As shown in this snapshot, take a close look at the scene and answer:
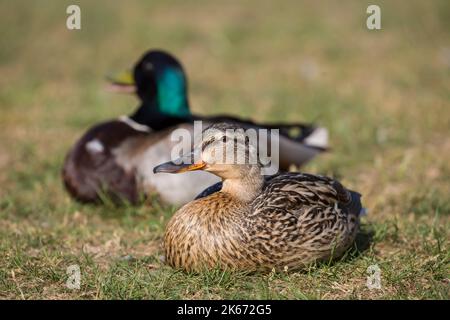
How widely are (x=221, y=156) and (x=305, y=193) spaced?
1.58 ft

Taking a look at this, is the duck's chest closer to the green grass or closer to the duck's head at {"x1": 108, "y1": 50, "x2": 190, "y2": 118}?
the green grass

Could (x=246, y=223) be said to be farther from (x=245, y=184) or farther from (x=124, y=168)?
(x=124, y=168)

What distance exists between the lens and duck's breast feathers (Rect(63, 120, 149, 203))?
17.1ft

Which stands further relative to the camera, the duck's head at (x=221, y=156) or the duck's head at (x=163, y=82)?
the duck's head at (x=163, y=82)

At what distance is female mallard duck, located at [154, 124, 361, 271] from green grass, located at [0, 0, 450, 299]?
0.08 m

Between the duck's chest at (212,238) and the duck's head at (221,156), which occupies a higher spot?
the duck's head at (221,156)

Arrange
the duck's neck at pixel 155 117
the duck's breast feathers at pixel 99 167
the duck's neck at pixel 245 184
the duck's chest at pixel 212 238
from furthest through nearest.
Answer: the duck's neck at pixel 155 117, the duck's breast feathers at pixel 99 167, the duck's neck at pixel 245 184, the duck's chest at pixel 212 238

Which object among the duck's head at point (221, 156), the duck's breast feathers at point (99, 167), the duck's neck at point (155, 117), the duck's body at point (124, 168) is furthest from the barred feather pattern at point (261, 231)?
the duck's neck at point (155, 117)

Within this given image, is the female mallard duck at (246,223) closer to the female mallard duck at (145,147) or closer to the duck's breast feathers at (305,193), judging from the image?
the duck's breast feathers at (305,193)

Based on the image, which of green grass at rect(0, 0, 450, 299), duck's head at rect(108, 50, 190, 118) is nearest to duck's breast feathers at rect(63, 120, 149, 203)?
green grass at rect(0, 0, 450, 299)

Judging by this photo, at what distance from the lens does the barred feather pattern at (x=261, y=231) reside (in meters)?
3.57

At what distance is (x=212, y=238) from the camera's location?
3568 mm

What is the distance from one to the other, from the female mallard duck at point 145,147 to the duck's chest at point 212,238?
1.42m
